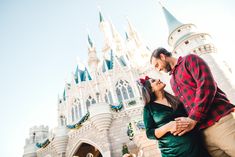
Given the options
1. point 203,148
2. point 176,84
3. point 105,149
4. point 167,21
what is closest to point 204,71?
point 176,84

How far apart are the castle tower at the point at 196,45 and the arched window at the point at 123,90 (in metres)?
6.97

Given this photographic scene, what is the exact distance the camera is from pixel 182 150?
1752 mm

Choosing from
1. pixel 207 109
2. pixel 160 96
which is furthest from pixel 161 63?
pixel 207 109

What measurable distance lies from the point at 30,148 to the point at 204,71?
23069 mm

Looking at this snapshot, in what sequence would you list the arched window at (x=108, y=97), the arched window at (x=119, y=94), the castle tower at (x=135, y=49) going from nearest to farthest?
the arched window at (x=119, y=94), the arched window at (x=108, y=97), the castle tower at (x=135, y=49)

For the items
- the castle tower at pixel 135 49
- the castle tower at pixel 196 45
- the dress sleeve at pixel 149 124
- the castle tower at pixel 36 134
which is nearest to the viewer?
the dress sleeve at pixel 149 124

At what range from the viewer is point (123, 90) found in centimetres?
2220

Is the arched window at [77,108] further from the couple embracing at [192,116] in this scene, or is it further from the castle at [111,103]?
the couple embracing at [192,116]

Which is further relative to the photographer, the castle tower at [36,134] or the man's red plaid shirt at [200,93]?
the castle tower at [36,134]

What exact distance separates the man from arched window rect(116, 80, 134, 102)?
19574mm

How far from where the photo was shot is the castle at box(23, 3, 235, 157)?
12719mm

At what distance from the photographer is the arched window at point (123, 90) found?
70.9 feet

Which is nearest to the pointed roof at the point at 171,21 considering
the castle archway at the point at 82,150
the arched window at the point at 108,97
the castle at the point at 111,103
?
the castle at the point at 111,103

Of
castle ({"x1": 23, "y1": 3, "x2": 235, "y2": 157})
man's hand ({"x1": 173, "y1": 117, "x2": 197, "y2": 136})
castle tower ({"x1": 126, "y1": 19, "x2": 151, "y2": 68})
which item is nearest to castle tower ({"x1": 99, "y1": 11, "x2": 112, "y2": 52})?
castle ({"x1": 23, "y1": 3, "x2": 235, "y2": 157})
